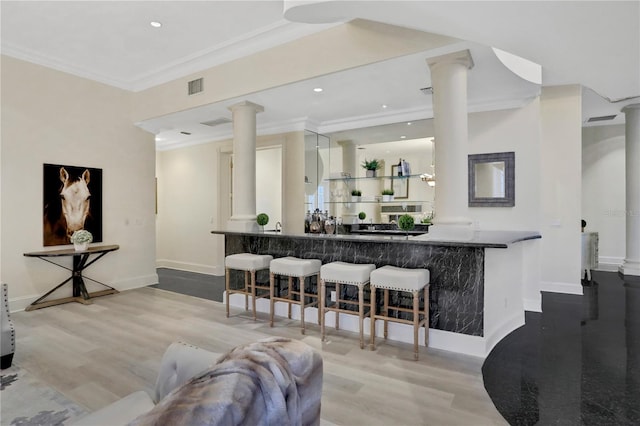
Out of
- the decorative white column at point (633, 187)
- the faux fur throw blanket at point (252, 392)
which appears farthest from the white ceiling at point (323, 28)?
the faux fur throw blanket at point (252, 392)

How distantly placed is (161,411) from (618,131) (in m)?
10.0

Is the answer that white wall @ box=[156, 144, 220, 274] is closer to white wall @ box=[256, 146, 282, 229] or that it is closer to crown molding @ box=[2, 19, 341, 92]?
white wall @ box=[256, 146, 282, 229]

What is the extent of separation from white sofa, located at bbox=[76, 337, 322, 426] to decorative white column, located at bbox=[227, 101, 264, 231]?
12.1 ft

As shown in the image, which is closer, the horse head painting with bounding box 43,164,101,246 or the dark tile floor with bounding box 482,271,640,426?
the dark tile floor with bounding box 482,271,640,426

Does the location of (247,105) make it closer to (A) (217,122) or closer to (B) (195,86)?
(B) (195,86)

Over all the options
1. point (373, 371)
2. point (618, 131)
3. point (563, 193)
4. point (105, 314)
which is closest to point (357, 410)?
point (373, 371)

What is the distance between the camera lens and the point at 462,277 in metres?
3.21

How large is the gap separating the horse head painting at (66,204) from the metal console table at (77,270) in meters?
0.29

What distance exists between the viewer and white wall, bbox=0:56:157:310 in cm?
436

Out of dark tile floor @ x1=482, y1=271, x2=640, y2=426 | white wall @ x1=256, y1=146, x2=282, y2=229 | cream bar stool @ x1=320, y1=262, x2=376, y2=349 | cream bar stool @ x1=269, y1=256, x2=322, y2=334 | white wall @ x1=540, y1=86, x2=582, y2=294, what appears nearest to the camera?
dark tile floor @ x1=482, y1=271, x2=640, y2=426

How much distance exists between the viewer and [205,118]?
5492 millimetres

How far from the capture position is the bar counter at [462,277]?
10.2ft

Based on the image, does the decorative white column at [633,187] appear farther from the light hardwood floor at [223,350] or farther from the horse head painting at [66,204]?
the horse head painting at [66,204]

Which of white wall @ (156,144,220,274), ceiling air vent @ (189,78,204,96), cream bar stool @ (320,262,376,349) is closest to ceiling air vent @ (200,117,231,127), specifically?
ceiling air vent @ (189,78,204,96)
